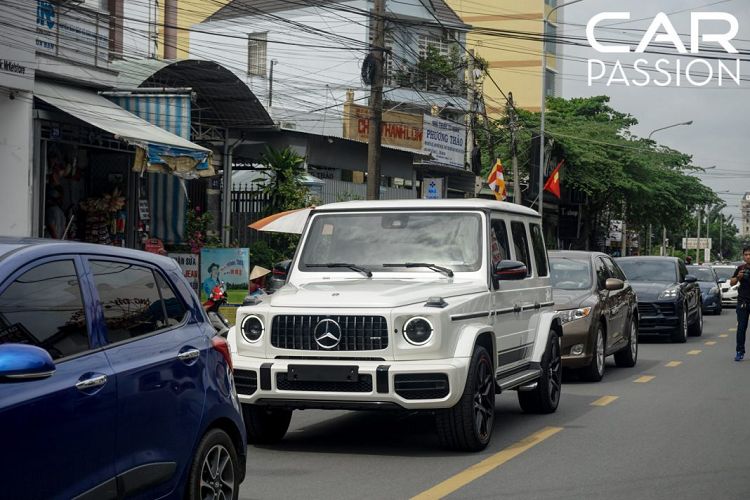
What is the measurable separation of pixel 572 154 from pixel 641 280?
82.0 ft

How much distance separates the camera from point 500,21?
69562 millimetres

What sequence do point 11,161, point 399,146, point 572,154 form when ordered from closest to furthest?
point 11,161 → point 399,146 → point 572,154

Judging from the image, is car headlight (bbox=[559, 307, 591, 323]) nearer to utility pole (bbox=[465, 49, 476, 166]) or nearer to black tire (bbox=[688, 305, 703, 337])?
black tire (bbox=[688, 305, 703, 337])

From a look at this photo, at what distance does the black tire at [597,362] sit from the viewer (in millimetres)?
13430

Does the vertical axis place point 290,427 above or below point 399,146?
below

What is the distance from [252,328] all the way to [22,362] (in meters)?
4.44

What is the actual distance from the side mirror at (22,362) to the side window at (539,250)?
730cm

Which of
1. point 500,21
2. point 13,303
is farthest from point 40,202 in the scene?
point 500,21

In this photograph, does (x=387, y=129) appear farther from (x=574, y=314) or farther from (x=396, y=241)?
(x=396, y=241)

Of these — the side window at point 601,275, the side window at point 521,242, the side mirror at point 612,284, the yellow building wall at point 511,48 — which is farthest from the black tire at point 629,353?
the yellow building wall at point 511,48

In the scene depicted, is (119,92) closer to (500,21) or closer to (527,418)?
(527,418)

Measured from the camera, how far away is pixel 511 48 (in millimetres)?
70188

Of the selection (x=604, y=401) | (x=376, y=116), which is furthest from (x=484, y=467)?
(x=376, y=116)

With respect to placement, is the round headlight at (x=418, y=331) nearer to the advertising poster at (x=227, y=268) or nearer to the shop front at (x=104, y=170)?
the shop front at (x=104, y=170)
